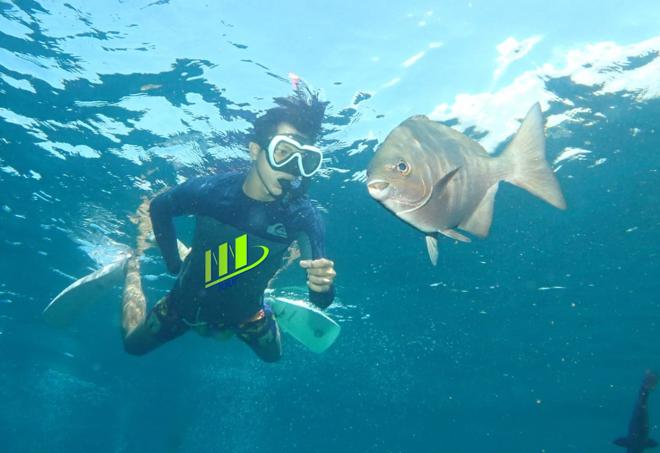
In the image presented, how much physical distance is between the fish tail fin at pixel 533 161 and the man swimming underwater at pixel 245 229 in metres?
3.03

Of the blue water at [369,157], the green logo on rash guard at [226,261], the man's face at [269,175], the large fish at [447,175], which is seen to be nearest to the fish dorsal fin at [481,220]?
the large fish at [447,175]

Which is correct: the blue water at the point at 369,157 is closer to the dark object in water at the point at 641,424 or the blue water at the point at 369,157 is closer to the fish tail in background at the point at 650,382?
the fish tail in background at the point at 650,382

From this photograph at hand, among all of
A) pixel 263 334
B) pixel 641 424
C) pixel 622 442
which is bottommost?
pixel 622 442

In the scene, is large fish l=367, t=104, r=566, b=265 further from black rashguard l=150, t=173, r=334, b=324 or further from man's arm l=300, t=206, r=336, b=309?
black rashguard l=150, t=173, r=334, b=324

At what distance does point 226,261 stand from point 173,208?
5.05ft

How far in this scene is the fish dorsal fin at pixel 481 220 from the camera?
2.54 metres

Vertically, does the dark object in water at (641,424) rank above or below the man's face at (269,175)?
below

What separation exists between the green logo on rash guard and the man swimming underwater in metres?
0.01

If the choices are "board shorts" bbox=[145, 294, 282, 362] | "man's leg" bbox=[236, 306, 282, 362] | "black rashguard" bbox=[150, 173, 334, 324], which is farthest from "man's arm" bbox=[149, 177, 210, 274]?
"man's leg" bbox=[236, 306, 282, 362]

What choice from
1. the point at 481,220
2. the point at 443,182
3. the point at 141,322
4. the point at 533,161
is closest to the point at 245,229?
the point at 141,322

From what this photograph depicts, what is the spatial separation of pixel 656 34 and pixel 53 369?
144 feet

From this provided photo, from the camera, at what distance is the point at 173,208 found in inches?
278

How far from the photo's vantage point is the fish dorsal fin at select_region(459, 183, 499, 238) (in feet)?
8.33

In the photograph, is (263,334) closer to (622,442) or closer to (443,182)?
(443,182)
